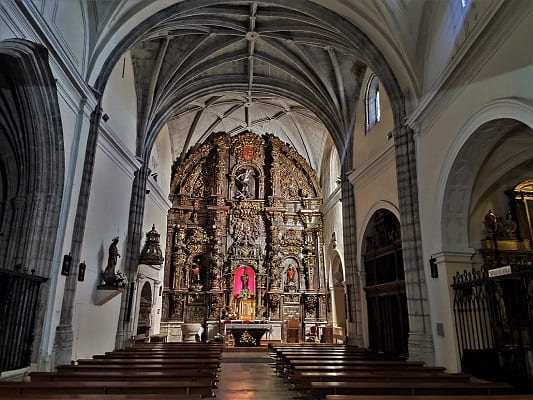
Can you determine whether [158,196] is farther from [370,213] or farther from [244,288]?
[370,213]

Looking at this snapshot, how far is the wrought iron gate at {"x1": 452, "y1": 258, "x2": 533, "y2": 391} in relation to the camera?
6.93 metres

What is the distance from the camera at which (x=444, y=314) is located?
853 cm

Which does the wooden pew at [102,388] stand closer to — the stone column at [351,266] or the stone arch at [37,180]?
the stone arch at [37,180]

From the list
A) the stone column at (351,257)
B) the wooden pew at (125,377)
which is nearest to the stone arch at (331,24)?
the stone column at (351,257)

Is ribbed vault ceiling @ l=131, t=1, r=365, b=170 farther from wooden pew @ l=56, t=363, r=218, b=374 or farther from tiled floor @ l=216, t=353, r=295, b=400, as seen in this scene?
wooden pew @ l=56, t=363, r=218, b=374

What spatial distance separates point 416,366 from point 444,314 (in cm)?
145

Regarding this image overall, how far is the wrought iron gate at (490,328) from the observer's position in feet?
22.7

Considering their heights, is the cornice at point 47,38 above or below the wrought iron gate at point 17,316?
above

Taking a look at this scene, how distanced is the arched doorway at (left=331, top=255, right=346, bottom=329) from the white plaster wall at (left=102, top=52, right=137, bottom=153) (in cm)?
1031

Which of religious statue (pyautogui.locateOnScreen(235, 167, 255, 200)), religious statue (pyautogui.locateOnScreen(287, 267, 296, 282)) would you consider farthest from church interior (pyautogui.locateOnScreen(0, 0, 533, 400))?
religious statue (pyautogui.locateOnScreen(235, 167, 255, 200))

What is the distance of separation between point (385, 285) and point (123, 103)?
32.5ft

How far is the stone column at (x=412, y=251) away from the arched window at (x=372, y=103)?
10.1 feet

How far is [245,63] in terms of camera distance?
16484 millimetres

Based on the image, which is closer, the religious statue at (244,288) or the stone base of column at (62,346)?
the stone base of column at (62,346)
